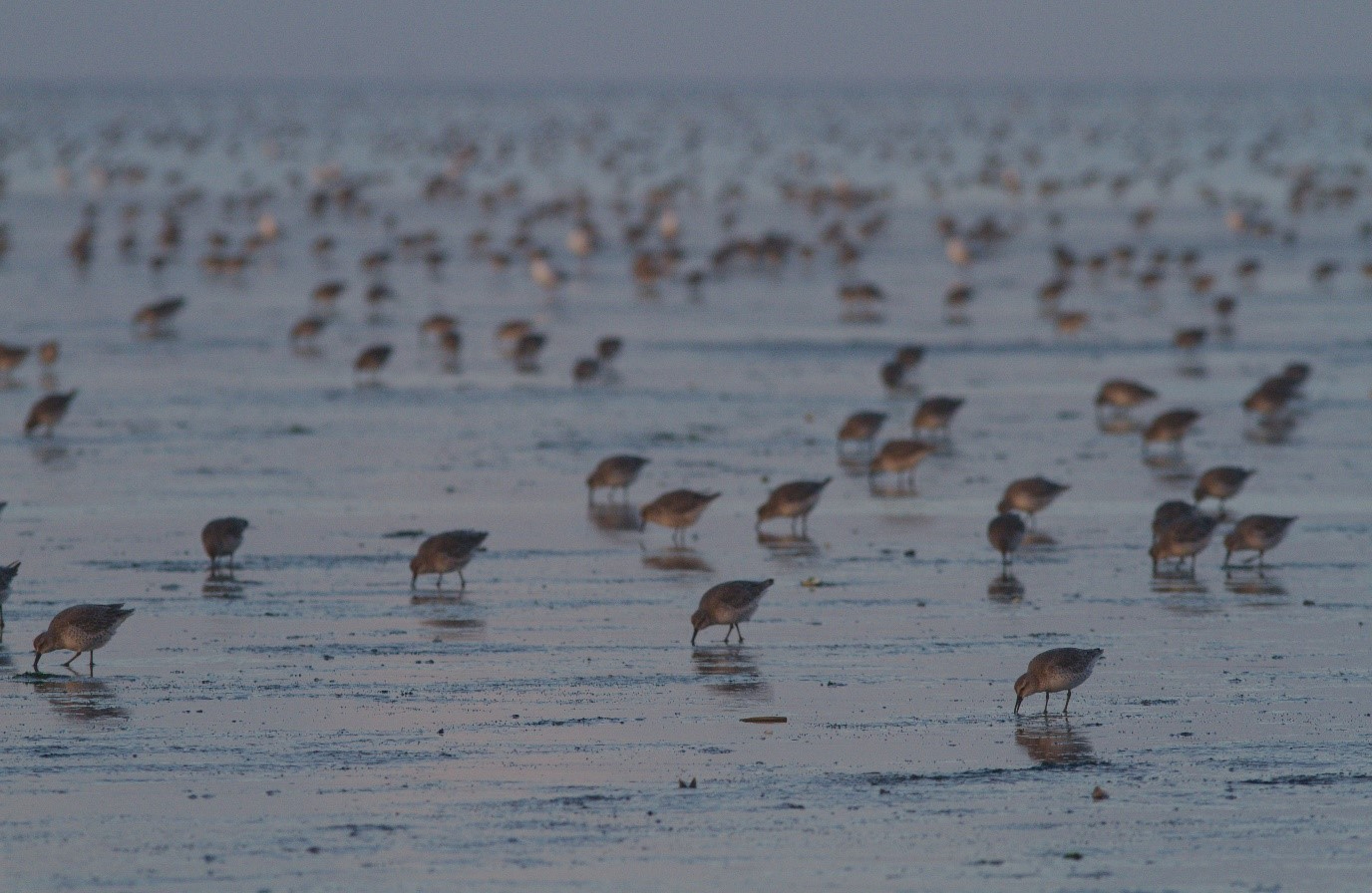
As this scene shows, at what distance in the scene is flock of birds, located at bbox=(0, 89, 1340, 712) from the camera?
52.8 feet

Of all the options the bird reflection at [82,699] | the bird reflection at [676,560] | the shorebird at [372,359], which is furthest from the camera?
the shorebird at [372,359]

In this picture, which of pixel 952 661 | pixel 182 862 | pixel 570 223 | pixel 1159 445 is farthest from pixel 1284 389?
pixel 570 223

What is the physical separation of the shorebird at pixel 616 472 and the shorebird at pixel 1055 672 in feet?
25.3

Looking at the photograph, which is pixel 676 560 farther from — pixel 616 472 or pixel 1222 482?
pixel 1222 482

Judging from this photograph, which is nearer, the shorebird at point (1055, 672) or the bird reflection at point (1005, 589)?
the shorebird at point (1055, 672)

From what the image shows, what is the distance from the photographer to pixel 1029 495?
1820 cm

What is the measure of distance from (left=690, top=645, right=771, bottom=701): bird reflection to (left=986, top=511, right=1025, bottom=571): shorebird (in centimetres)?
316

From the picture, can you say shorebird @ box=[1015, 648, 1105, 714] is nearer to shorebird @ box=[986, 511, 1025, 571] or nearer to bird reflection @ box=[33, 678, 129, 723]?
shorebird @ box=[986, 511, 1025, 571]

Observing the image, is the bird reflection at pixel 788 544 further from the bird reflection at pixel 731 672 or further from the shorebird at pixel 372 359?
the shorebird at pixel 372 359

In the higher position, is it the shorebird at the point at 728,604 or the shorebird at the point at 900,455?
the shorebird at the point at 900,455

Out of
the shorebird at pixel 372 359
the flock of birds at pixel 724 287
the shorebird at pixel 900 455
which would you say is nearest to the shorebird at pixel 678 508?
the flock of birds at pixel 724 287

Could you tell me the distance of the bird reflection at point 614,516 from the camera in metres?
18.6

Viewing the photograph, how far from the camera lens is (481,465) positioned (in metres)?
21.6

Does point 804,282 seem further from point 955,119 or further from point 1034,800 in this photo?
point 955,119
